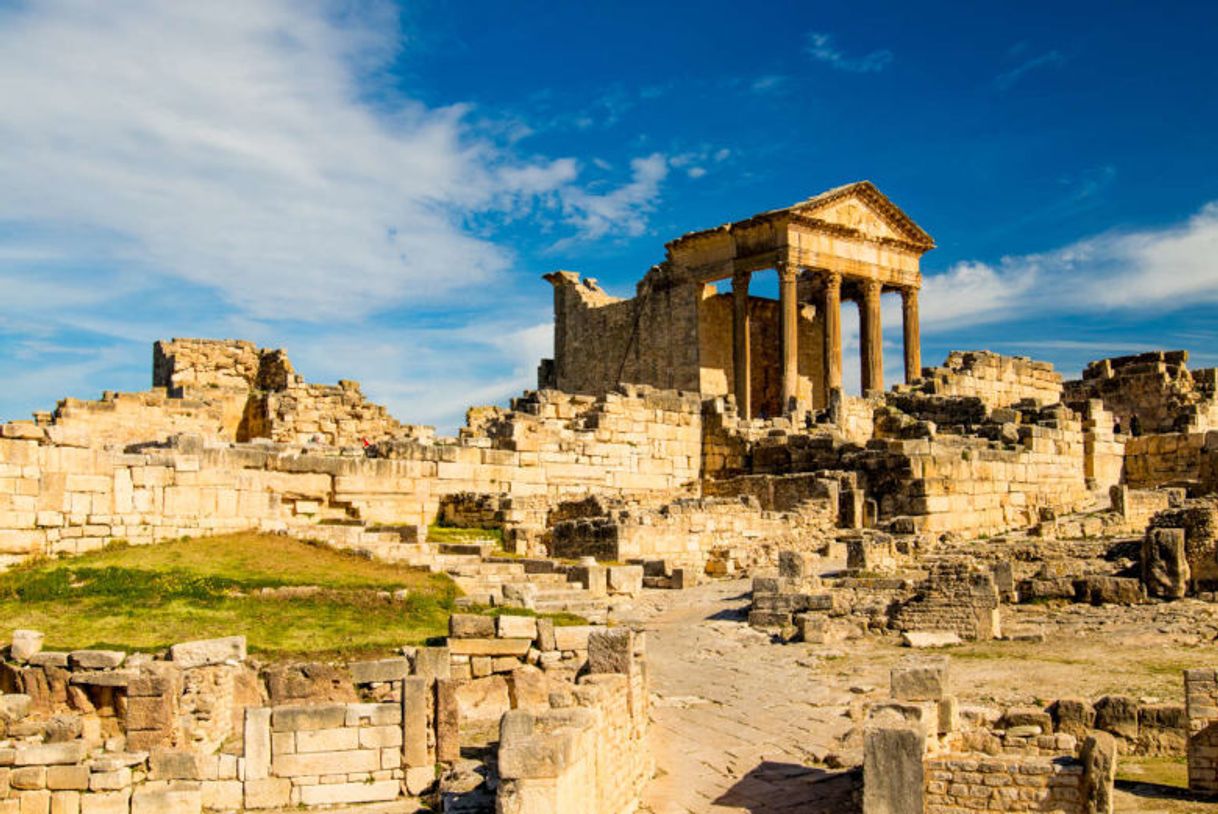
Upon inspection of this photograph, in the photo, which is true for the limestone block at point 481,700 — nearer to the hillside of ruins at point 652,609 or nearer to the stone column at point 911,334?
the hillside of ruins at point 652,609

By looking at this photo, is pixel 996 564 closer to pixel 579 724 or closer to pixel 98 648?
A: pixel 579 724

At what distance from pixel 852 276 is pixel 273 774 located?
32.2 metres

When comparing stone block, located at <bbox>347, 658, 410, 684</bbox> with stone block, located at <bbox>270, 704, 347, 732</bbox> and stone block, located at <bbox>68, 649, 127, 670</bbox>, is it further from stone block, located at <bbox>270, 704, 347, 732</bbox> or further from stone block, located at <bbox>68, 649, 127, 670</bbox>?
stone block, located at <bbox>68, 649, 127, 670</bbox>

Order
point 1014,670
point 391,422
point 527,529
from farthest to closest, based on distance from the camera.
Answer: point 391,422
point 527,529
point 1014,670

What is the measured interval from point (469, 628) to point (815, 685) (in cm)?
351

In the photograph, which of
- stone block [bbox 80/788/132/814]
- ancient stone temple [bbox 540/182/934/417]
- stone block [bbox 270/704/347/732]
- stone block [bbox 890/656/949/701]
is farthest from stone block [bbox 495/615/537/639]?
ancient stone temple [bbox 540/182/934/417]

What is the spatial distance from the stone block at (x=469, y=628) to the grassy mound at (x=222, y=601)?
0.42 meters

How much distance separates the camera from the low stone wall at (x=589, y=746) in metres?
7.71

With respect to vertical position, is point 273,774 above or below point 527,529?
below

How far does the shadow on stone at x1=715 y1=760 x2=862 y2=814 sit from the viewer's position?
9170 mm

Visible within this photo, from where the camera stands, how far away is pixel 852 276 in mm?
39812

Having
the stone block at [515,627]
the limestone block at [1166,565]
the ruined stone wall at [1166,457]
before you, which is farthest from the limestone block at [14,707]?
the ruined stone wall at [1166,457]

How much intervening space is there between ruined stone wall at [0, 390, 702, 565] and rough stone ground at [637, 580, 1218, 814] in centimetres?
585

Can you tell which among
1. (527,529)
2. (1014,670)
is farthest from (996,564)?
(527,529)
